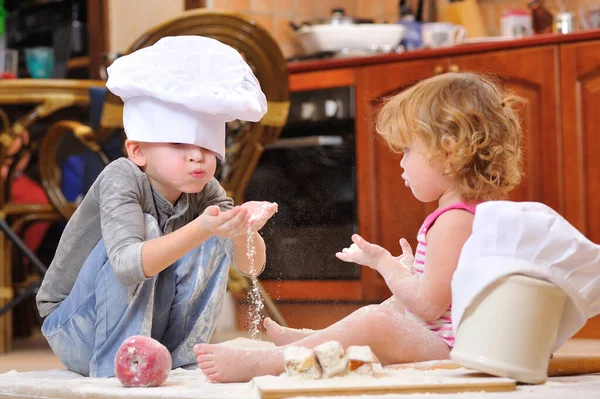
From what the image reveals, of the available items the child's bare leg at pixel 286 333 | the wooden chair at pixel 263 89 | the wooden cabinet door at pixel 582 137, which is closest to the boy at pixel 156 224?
the child's bare leg at pixel 286 333

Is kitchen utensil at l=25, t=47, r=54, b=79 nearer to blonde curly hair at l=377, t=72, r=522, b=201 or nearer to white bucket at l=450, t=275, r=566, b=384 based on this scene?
blonde curly hair at l=377, t=72, r=522, b=201

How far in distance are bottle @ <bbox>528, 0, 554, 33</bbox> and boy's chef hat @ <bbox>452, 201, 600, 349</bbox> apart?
2187mm

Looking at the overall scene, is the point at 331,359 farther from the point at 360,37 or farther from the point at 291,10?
the point at 291,10

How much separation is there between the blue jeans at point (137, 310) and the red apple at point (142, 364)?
148 mm

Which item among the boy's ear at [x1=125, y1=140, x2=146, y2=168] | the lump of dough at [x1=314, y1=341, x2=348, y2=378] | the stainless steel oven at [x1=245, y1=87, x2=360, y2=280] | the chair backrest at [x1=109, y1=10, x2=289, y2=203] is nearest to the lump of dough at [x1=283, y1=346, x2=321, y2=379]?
the lump of dough at [x1=314, y1=341, x2=348, y2=378]

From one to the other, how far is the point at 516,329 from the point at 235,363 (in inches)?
15.8

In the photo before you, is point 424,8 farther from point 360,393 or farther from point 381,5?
point 360,393

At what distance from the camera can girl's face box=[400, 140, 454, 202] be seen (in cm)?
153

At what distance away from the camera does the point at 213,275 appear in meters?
1.72

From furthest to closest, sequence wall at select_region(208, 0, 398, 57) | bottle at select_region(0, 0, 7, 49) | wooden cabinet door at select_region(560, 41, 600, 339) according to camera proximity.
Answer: bottle at select_region(0, 0, 7, 49), wall at select_region(208, 0, 398, 57), wooden cabinet door at select_region(560, 41, 600, 339)

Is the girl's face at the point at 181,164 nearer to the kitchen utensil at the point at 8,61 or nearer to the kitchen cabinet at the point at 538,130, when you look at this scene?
the kitchen cabinet at the point at 538,130

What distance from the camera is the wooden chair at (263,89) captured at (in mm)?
2549

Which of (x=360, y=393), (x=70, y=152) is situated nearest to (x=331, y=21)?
(x=70, y=152)

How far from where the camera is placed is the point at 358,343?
144cm
